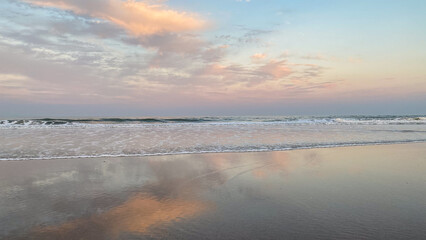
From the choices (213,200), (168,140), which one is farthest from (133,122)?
(213,200)

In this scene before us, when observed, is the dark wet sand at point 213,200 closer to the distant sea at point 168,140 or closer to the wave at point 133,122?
the distant sea at point 168,140

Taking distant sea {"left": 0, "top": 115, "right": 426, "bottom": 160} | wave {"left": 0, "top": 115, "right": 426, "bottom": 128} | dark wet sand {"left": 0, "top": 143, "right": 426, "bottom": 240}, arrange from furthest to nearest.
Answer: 1. wave {"left": 0, "top": 115, "right": 426, "bottom": 128}
2. distant sea {"left": 0, "top": 115, "right": 426, "bottom": 160}
3. dark wet sand {"left": 0, "top": 143, "right": 426, "bottom": 240}

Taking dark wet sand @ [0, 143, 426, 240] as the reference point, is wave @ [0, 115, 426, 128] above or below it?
above

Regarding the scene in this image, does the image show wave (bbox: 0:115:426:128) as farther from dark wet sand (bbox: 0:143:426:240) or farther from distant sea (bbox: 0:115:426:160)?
dark wet sand (bbox: 0:143:426:240)

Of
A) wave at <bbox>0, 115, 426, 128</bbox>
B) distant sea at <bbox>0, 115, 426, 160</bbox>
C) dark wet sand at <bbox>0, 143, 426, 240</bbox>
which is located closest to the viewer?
dark wet sand at <bbox>0, 143, 426, 240</bbox>

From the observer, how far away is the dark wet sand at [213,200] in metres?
3.45

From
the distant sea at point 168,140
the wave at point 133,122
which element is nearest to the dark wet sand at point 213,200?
the distant sea at point 168,140

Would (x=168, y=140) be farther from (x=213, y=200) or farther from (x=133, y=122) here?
(x=133, y=122)

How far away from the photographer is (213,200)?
4688 millimetres

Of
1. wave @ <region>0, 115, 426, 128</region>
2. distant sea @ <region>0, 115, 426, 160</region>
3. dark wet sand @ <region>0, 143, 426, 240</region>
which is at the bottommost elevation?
dark wet sand @ <region>0, 143, 426, 240</region>

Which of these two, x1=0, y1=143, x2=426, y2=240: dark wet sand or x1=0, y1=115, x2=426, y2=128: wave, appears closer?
x1=0, y1=143, x2=426, y2=240: dark wet sand

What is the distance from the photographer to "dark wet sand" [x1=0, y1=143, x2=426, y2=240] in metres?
3.45

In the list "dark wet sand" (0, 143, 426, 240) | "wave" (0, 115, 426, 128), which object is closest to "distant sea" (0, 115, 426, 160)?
"dark wet sand" (0, 143, 426, 240)

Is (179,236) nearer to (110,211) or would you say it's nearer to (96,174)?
(110,211)
